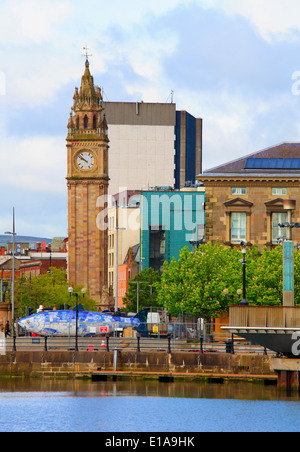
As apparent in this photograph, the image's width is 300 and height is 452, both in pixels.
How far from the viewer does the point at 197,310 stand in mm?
93938

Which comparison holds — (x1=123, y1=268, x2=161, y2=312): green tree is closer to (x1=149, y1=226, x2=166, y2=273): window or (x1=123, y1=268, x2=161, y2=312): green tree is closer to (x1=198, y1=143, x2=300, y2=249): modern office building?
(x1=149, y1=226, x2=166, y2=273): window

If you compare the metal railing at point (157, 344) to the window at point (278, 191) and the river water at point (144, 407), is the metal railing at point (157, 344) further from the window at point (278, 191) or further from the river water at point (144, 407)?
the window at point (278, 191)

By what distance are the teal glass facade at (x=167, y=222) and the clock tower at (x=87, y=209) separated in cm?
723

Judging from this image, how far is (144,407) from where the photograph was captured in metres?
65.1

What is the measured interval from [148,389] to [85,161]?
123 meters

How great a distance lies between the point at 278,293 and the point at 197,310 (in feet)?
21.7

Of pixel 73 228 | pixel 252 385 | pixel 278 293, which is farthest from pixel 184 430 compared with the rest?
pixel 73 228

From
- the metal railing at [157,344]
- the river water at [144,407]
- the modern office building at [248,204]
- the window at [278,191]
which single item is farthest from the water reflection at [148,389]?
the window at [278,191]

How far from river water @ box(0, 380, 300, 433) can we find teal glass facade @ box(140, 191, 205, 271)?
10734 cm

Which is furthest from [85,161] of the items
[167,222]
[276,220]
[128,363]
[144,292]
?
[128,363]

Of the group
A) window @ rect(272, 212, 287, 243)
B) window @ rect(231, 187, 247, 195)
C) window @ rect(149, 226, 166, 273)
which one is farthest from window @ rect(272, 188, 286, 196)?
window @ rect(149, 226, 166, 273)

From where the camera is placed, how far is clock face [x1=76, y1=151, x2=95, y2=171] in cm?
19238

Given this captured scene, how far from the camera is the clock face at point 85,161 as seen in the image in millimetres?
192375
